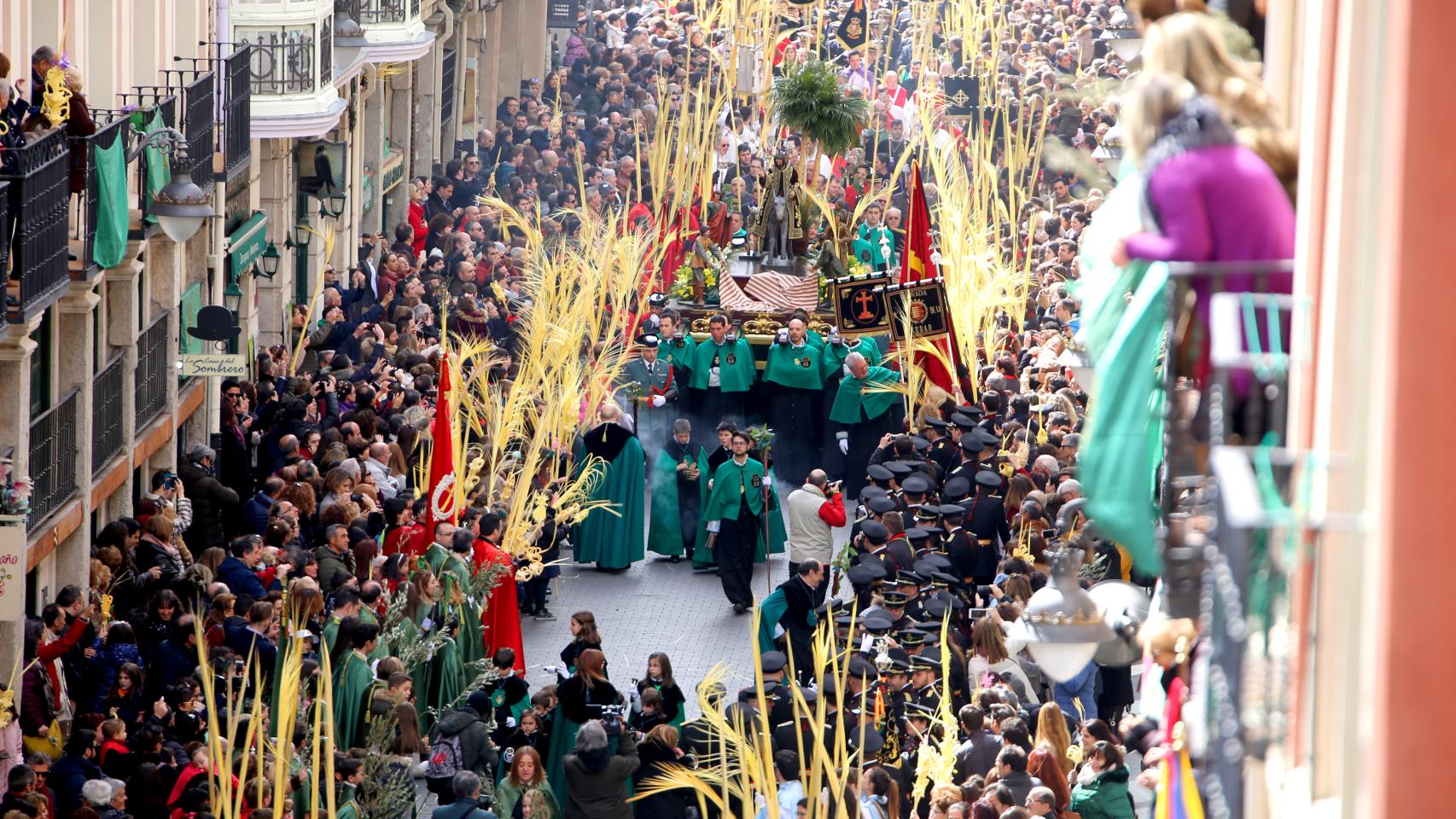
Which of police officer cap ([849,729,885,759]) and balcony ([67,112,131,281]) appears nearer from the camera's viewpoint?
police officer cap ([849,729,885,759])

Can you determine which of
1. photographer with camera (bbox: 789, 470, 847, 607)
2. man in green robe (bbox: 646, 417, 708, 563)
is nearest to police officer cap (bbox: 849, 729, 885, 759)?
photographer with camera (bbox: 789, 470, 847, 607)

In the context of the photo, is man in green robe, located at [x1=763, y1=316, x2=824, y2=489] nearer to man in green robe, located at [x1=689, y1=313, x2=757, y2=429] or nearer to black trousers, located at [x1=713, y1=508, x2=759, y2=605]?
man in green robe, located at [x1=689, y1=313, x2=757, y2=429]

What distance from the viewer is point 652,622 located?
22.2m

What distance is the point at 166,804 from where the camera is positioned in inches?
555

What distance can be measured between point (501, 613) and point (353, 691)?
145 inches

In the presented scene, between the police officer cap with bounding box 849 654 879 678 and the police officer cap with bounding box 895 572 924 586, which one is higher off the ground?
the police officer cap with bounding box 895 572 924 586

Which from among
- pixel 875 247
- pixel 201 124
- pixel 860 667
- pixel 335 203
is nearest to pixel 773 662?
pixel 860 667

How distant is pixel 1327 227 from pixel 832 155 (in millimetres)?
24750

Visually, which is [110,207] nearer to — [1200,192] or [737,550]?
[737,550]

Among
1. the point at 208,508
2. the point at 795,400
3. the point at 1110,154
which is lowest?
the point at 795,400

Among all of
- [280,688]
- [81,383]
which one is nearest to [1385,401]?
[280,688]

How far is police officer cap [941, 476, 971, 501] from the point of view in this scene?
20.8 metres

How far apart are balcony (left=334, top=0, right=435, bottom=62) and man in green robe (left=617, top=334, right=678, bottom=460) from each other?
711 cm

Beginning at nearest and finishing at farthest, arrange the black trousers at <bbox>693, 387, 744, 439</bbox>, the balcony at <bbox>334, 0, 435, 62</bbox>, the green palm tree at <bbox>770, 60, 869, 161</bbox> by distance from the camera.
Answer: the black trousers at <bbox>693, 387, 744, 439</bbox> < the green palm tree at <bbox>770, 60, 869, 161</bbox> < the balcony at <bbox>334, 0, 435, 62</bbox>
